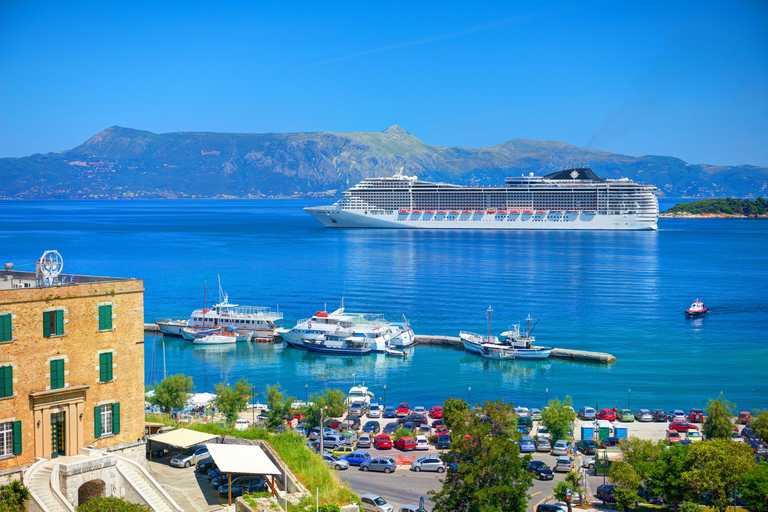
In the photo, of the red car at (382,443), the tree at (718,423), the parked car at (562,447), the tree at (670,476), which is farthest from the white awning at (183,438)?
the tree at (718,423)

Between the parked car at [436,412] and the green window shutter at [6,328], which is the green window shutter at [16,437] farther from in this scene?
the parked car at [436,412]

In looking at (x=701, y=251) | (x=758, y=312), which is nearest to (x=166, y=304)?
(x=758, y=312)

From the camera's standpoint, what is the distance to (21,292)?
45.0ft

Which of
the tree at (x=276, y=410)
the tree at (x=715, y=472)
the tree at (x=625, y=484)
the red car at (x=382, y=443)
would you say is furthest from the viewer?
the tree at (x=276, y=410)

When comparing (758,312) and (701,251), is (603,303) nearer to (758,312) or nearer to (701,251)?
(758,312)

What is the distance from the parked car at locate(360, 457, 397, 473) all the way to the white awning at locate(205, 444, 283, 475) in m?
4.76

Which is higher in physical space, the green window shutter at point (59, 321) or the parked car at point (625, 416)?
the green window shutter at point (59, 321)

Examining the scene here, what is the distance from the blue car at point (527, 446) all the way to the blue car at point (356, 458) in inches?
209

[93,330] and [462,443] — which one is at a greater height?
[93,330]

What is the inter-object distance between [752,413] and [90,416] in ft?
86.4

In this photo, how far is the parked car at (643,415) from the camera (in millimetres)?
28078

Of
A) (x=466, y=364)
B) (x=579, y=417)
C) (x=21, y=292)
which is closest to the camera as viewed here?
(x=21, y=292)

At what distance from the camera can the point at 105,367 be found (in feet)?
49.8

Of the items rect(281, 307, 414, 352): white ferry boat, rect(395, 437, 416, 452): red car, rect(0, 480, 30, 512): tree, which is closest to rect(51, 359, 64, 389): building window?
rect(0, 480, 30, 512): tree
